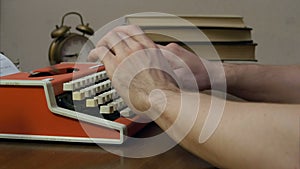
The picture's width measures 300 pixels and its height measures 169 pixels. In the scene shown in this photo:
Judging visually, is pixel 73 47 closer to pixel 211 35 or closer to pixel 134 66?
pixel 211 35

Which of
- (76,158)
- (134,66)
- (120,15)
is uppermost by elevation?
(120,15)

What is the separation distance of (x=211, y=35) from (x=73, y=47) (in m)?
0.39

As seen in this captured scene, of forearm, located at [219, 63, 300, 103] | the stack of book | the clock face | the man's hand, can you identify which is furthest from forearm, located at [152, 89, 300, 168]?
the clock face

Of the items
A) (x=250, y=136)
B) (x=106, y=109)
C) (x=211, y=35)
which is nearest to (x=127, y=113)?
(x=106, y=109)

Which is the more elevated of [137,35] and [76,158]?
[137,35]

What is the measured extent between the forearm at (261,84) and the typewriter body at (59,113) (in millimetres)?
220

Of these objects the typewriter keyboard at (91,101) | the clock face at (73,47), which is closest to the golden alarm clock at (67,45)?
the clock face at (73,47)

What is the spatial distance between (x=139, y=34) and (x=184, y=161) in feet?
0.65

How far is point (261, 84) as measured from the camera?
2.87 feet

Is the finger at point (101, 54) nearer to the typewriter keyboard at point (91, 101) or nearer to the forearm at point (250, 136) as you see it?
the typewriter keyboard at point (91, 101)

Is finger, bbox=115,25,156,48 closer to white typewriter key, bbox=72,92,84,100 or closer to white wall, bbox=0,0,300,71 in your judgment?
white typewriter key, bbox=72,92,84,100

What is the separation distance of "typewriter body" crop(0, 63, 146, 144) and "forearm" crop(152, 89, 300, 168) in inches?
6.8

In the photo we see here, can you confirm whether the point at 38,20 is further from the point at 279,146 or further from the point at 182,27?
the point at 279,146

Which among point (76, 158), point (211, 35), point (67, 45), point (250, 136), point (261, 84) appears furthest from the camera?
point (67, 45)
